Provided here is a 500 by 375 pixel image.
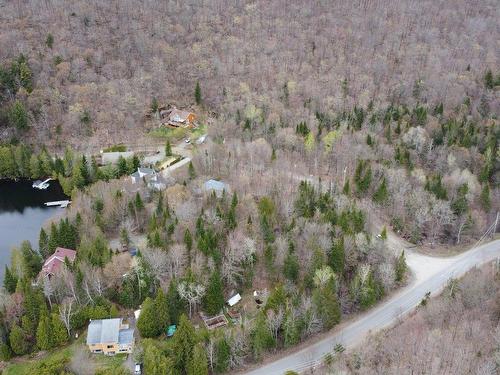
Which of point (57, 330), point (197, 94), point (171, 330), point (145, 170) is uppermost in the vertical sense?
point (197, 94)

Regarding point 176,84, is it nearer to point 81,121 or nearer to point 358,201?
point 81,121

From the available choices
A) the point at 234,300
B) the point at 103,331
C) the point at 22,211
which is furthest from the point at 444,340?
the point at 22,211

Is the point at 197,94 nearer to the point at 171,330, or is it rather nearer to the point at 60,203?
the point at 60,203

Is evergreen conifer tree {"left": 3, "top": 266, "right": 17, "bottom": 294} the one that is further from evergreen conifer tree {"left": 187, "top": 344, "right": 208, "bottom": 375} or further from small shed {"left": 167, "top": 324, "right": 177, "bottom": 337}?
evergreen conifer tree {"left": 187, "top": 344, "right": 208, "bottom": 375}

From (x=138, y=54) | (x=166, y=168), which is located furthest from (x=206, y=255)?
(x=138, y=54)

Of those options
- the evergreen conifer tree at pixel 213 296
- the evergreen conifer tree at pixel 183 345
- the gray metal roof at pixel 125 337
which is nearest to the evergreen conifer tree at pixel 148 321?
the gray metal roof at pixel 125 337

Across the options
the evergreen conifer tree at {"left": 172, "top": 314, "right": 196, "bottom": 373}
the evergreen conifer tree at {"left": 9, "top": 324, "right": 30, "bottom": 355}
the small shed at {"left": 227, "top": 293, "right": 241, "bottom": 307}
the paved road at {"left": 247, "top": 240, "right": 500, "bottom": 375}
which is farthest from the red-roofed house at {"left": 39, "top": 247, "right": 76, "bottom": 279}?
the paved road at {"left": 247, "top": 240, "right": 500, "bottom": 375}
